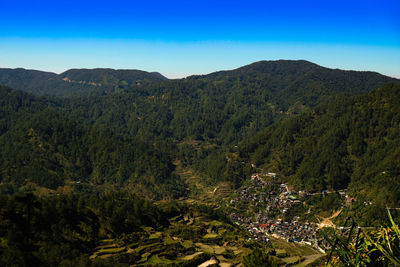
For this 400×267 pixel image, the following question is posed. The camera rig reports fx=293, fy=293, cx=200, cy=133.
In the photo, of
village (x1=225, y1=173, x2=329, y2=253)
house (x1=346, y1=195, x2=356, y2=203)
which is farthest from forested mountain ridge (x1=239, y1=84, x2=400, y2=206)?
village (x1=225, y1=173, x2=329, y2=253)

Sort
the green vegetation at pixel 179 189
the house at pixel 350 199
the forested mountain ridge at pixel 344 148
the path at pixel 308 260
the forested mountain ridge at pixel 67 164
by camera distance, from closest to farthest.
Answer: the green vegetation at pixel 179 189, the path at pixel 308 260, the house at pixel 350 199, the forested mountain ridge at pixel 344 148, the forested mountain ridge at pixel 67 164

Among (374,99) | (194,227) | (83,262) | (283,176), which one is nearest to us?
Result: (83,262)

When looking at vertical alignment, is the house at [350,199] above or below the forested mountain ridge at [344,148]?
below

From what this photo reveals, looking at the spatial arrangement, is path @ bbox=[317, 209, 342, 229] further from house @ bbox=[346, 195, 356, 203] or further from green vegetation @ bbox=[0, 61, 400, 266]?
house @ bbox=[346, 195, 356, 203]

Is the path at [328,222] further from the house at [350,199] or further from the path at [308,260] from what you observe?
the path at [308,260]

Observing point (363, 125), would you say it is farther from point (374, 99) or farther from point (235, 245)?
point (235, 245)

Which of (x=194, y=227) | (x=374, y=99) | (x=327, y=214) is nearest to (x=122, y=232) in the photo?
(x=194, y=227)

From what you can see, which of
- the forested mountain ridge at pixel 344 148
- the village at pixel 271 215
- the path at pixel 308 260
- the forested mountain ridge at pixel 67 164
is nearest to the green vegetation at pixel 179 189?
the forested mountain ridge at pixel 344 148

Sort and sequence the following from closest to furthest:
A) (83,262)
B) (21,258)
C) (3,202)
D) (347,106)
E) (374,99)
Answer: (21,258)
(83,262)
(3,202)
(374,99)
(347,106)

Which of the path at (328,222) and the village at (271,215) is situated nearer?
the village at (271,215)
